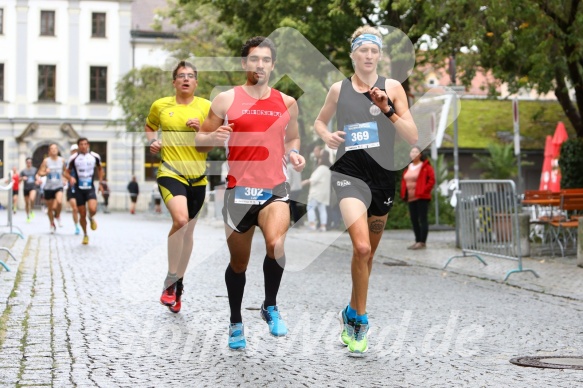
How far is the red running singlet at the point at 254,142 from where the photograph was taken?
6543mm

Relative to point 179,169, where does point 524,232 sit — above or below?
below

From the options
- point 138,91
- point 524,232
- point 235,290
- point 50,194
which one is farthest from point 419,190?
point 138,91

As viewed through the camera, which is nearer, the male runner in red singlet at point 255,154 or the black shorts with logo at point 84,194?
the male runner in red singlet at point 255,154

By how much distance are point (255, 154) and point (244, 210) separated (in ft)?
1.21

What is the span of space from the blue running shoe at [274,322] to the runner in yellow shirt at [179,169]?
178cm

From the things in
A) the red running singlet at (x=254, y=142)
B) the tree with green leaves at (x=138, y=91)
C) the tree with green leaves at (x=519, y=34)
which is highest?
the tree with green leaves at (x=138, y=91)

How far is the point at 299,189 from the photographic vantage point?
24141mm

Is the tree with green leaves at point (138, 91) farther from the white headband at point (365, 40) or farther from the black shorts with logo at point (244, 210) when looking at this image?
the black shorts with logo at point (244, 210)

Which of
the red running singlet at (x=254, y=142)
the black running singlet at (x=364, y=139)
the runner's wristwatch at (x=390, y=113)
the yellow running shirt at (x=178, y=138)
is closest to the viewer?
the red running singlet at (x=254, y=142)

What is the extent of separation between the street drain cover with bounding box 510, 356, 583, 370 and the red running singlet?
191 centimetres

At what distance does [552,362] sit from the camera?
6398 mm

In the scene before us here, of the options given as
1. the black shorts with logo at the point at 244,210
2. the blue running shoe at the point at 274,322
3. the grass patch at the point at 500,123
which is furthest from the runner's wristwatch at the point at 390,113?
the grass patch at the point at 500,123

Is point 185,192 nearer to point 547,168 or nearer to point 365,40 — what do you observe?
Result: point 365,40

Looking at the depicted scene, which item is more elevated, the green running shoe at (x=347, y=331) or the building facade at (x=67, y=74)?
the building facade at (x=67, y=74)
